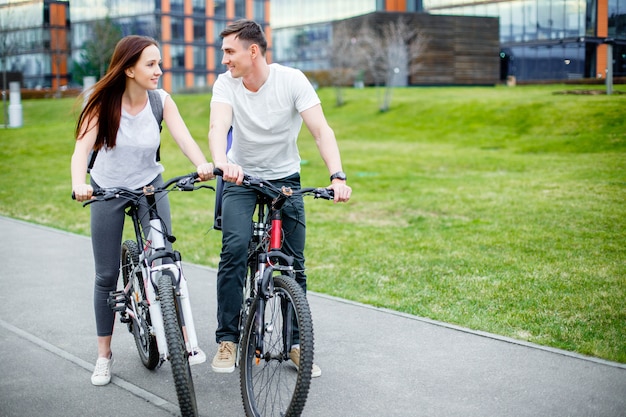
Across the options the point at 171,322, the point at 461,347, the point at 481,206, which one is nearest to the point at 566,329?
the point at 461,347

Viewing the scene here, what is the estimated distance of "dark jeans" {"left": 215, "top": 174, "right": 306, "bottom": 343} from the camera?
475 cm

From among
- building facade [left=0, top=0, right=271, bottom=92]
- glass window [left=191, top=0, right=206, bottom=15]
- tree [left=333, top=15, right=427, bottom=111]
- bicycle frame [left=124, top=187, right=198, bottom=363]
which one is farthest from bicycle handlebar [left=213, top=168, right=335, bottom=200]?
glass window [left=191, top=0, right=206, bottom=15]

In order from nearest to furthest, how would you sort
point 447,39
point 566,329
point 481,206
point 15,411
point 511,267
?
1. point 15,411
2. point 566,329
3. point 511,267
4. point 481,206
5. point 447,39

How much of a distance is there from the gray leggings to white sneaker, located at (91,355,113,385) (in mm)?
→ 184

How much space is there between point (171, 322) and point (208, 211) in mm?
10212

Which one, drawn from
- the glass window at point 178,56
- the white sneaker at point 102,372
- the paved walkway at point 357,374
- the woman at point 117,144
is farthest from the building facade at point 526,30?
the glass window at point 178,56

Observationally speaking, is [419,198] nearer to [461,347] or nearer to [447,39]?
[461,347]

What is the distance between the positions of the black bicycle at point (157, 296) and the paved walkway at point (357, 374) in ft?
1.36

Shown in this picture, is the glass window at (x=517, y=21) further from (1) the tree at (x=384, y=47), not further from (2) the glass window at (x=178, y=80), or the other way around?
(2) the glass window at (x=178, y=80)

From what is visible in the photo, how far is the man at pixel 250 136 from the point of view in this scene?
4609 millimetres

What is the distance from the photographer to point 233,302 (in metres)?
4.88

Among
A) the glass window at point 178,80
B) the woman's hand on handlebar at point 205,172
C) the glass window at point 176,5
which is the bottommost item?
the woman's hand on handlebar at point 205,172

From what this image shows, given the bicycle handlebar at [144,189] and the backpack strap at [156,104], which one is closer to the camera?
the bicycle handlebar at [144,189]

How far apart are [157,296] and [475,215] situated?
8959 millimetres
